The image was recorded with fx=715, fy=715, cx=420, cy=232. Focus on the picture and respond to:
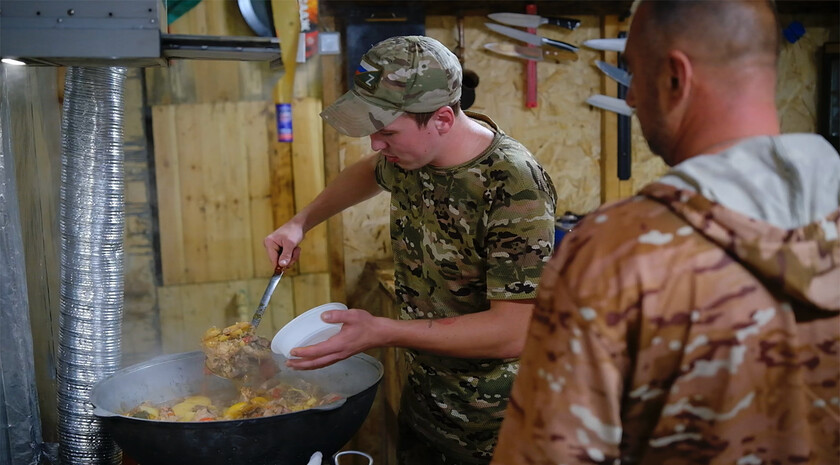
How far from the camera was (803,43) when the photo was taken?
3754 mm

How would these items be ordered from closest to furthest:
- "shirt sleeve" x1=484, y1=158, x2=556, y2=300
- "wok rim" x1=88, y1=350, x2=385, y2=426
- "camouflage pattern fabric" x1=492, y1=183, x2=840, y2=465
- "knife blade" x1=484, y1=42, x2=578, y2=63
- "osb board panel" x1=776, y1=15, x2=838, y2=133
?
"camouflage pattern fabric" x1=492, y1=183, x2=840, y2=465, "wok rim" x1=88, y1=350, x2=385, y2=426, "shirt sleeve" x1=484, y1=158, x2=556, y2=300, "knife blade" x1=484, y1=42, x2=578, y2=63, "osb board panel" x1=776, y1=15, x2=838, y2=133

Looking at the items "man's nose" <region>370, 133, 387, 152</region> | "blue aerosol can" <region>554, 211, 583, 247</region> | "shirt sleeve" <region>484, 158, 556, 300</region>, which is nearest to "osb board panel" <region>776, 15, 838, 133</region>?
"blue aerosol can" <region>554, 211, 583, 247</region>

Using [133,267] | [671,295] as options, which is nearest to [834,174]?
[671,295]

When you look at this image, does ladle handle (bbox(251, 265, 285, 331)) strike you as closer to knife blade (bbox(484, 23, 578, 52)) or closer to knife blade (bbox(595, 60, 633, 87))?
knife blade (bbox(484, 23, 578, 52))

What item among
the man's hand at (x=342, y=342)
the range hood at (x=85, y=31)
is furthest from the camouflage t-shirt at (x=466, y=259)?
the range hood at (x=85, y=31)

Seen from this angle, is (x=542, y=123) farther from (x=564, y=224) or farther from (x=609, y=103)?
(x=564, y=224)

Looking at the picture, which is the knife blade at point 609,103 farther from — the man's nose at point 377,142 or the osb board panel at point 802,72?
the man's nose at point 377,142

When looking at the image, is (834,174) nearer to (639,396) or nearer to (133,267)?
(639,396)

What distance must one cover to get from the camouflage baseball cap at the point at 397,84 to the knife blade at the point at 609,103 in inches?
77.9

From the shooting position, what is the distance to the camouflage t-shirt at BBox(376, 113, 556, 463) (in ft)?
5.71

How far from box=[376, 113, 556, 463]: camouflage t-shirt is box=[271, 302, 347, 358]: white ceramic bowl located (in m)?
0.40

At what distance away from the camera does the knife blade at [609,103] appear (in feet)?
11.8

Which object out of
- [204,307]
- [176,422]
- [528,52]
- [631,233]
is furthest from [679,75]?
[204,307]

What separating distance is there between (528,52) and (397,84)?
1.95 m
